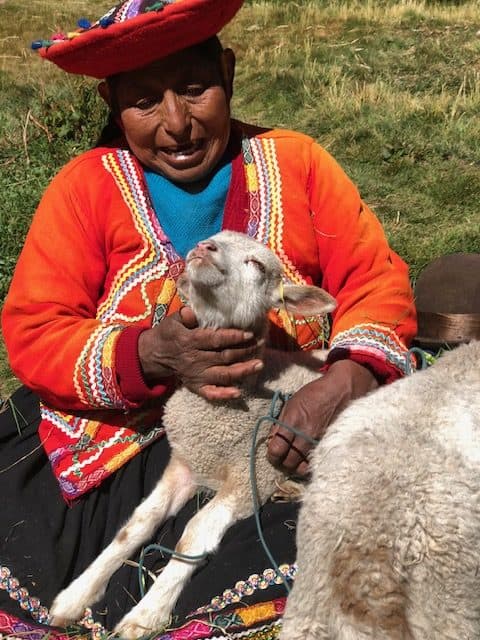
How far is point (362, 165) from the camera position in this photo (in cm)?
586

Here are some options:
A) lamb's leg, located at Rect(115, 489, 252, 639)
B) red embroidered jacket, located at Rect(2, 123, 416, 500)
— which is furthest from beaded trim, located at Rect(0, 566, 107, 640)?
red embroidered jacket, located at Rect(2, 123, 416, 500)

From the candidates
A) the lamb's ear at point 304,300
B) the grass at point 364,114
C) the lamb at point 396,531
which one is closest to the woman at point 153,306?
the lamb's ear at point 304,300

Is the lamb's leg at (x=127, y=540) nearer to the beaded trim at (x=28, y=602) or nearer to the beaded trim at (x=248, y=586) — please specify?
the beaded trim at (x=28, y=602)

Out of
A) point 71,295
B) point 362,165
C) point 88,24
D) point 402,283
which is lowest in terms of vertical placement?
point 362,165

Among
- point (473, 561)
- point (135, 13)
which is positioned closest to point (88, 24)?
point (135, 13)

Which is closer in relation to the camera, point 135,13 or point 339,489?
point 339,489

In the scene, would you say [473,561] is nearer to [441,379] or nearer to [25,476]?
[441,379]

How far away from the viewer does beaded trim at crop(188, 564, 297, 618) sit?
1.97 meters

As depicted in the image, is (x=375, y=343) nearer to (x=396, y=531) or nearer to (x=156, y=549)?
(x=156, y=549)

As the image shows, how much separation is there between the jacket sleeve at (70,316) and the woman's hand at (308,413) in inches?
15.6

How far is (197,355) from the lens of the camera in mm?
2150

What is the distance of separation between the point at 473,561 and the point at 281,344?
1.31 meters

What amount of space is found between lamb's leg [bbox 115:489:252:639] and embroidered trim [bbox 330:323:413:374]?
0.54 m

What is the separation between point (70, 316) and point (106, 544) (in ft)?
2.30
